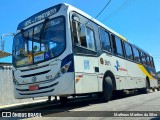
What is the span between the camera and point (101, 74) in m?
11.8

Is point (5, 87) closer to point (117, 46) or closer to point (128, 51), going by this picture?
point (117, 46)

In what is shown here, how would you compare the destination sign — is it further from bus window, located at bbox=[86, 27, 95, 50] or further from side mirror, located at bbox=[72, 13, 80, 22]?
bus window, located at bbox=[86, 27, 95, 50]

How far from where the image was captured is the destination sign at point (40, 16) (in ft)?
34.8

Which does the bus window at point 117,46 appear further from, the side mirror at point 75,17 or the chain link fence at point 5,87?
the chain link fence at point 5,87

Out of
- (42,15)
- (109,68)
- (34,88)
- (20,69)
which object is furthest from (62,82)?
(109,68)

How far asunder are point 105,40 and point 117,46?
2067 mm

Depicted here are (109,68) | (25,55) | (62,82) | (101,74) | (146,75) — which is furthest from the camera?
(146,75)

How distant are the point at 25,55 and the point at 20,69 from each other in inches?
20.9

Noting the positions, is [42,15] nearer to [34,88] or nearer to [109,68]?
[34,88]

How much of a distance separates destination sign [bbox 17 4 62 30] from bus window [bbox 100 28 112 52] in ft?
9.35

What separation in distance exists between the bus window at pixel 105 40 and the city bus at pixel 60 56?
11cm

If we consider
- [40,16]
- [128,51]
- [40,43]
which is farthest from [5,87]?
[40,43]

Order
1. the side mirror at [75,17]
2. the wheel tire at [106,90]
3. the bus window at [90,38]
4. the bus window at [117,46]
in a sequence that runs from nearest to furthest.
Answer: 1. the side mirror at [75,17]
2. the bus window at [90,38]
3. the wheel tire at [106,90]
4. the bus window at [117,46]

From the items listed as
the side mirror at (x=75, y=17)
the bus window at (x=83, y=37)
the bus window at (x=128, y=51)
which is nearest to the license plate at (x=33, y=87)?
the bus window at (x=83, y=37)
